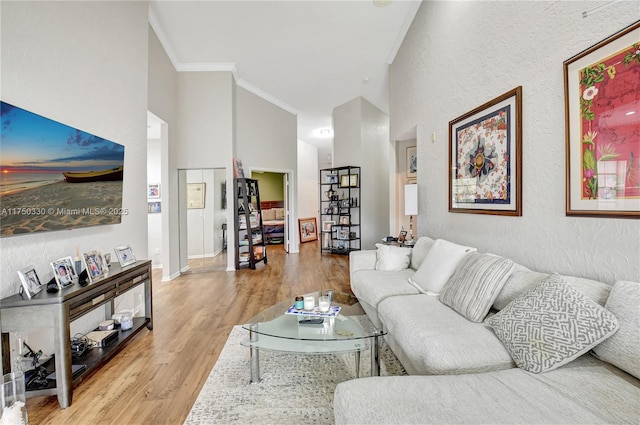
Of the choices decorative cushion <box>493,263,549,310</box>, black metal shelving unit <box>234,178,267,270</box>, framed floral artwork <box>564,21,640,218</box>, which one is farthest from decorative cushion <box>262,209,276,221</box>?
framed floral artwork <box>564,21,640,218</box>

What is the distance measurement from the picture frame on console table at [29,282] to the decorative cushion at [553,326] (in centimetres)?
270

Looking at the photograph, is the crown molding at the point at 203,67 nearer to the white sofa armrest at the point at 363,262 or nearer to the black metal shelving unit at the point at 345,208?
the black metal shelving unit at the point at 345,208

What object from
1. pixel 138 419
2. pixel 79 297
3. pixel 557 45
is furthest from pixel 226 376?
pixel 557 45

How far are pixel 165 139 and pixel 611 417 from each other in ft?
17.6

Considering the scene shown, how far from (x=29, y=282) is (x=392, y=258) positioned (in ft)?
9.81

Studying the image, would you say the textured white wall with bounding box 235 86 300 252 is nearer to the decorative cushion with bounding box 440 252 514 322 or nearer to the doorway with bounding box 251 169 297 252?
the doorway with bounding box 251 169 297 252

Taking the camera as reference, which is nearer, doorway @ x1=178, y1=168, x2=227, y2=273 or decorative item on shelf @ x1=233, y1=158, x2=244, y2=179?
decorative item on shelf @ x1=233, y1=158, x2=244, y2=179

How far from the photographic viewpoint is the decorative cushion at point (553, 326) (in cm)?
127

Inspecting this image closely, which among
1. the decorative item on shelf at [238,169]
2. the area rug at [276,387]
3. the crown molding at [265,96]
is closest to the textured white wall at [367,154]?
the crown molding at [265,96]

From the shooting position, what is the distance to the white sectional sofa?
3.45 ft

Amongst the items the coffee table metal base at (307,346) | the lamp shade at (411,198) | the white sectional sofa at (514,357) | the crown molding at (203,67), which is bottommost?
the coffee table metal base at (307,346)

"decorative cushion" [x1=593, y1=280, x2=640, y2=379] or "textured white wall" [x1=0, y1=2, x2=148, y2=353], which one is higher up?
"textured white wall" [x1=0, y1=2, x2=148, y2=353]

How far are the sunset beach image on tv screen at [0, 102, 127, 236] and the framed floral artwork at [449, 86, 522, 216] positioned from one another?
3.25m

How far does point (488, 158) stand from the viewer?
8.30 feet
